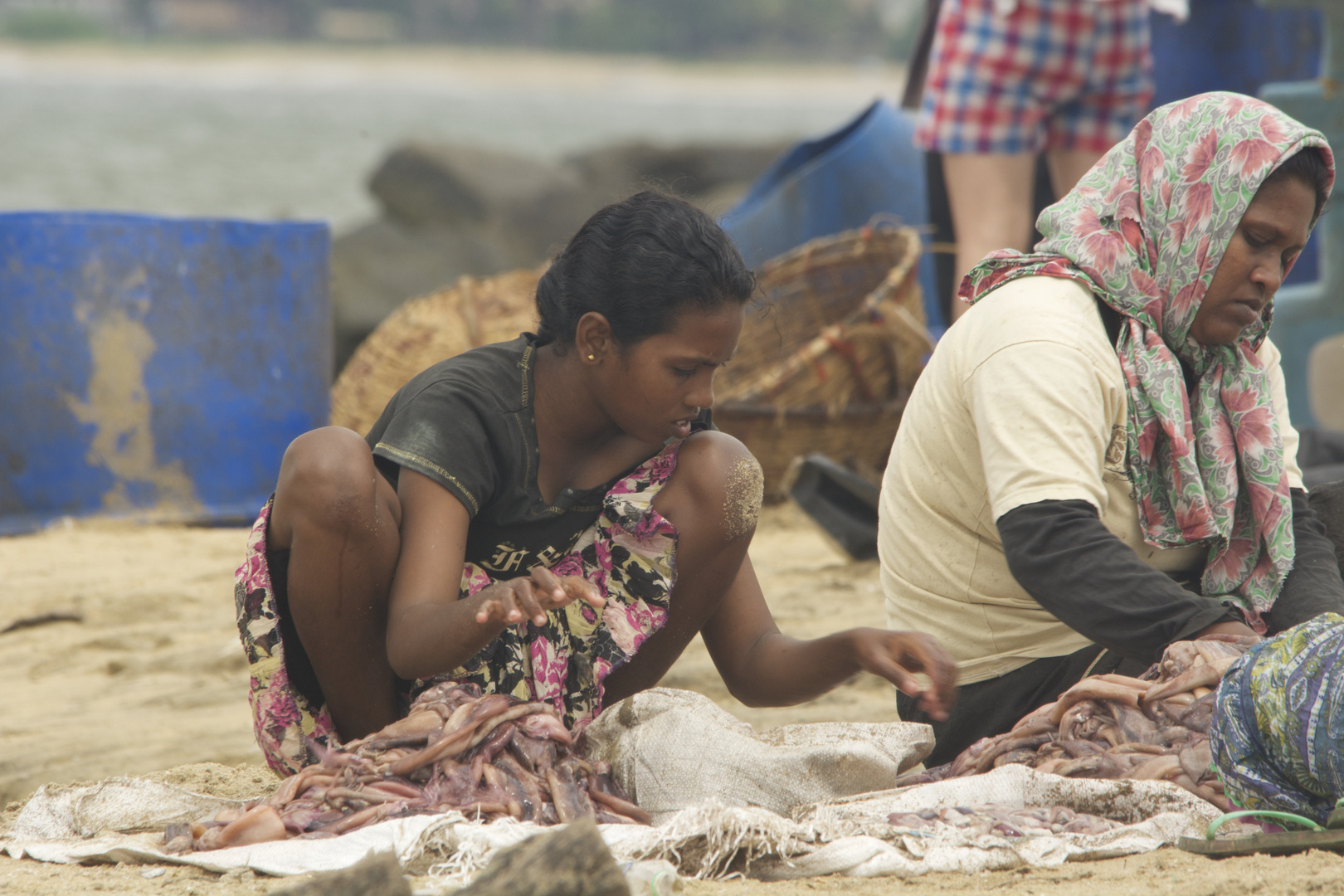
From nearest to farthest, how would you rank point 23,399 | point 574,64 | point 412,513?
point 412,513 < point 23,399 < point 574,64

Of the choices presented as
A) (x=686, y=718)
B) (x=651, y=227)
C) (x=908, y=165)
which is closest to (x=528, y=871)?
(x=686, y=718)

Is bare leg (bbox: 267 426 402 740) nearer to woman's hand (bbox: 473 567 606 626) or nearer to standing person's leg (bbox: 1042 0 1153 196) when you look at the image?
woman's hand (bbox: 473 567 606 626)

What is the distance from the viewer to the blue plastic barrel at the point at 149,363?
475 cm

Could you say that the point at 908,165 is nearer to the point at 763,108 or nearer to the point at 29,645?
the point at 29,645

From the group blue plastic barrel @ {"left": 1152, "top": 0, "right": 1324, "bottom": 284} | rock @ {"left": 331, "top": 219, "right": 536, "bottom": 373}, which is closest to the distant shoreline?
rock @ {"left": 331, "top": 219, "right": 536, "bottom": 373}

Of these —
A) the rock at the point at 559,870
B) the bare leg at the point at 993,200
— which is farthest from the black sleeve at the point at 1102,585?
the bare leg at the point at 993,200

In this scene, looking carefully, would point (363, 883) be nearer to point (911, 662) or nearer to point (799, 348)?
point (911, 662)

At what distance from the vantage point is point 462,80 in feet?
211

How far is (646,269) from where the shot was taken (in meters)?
2.17

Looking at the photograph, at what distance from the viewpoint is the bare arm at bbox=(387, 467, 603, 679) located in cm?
185

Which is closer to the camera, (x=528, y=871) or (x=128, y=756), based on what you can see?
(x=528, y=871)

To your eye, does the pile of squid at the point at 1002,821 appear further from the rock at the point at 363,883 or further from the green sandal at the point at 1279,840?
the rock at the point at 363,883

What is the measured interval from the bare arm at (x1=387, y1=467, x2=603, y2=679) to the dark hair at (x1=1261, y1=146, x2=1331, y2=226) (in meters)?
1.33

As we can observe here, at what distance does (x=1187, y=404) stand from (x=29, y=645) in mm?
2834
